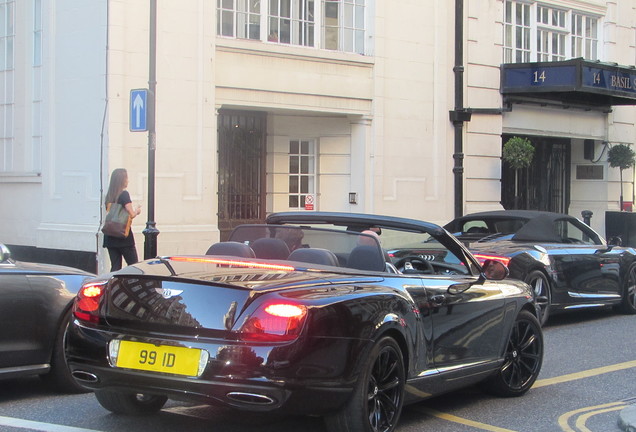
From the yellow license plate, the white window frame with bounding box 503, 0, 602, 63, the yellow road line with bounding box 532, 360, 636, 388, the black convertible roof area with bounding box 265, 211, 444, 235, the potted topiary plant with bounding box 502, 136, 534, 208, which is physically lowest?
the yellow road line with bounding box 532, 360, 636, 388

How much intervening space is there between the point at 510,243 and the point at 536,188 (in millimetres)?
13034

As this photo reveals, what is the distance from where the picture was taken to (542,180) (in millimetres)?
23766

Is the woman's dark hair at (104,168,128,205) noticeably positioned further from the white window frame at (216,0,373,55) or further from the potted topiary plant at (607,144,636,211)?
the potted topiary plant at (607,144,636,211)

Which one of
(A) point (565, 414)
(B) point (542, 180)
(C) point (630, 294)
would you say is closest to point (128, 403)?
(A) point (565, 414)

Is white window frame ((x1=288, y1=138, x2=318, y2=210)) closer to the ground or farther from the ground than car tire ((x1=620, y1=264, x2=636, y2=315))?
farther from the ground

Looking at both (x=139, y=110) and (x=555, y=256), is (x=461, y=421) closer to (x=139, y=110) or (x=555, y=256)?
(x=555, y=256)

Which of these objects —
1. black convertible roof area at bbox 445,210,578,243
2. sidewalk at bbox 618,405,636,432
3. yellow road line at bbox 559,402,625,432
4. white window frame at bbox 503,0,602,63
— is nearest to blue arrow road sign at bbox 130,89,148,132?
black convertible roof area at bbox 445,210,578,243

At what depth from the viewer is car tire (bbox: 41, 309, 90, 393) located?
22.2ft

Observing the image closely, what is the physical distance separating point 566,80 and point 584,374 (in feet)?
43.7

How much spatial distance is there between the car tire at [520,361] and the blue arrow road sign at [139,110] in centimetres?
734

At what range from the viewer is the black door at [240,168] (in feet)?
55.8

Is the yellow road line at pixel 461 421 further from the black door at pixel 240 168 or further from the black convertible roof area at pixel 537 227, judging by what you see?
the black door at pixel 240 168

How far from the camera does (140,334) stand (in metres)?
5.10

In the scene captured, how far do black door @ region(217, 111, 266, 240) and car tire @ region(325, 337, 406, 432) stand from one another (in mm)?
11551
